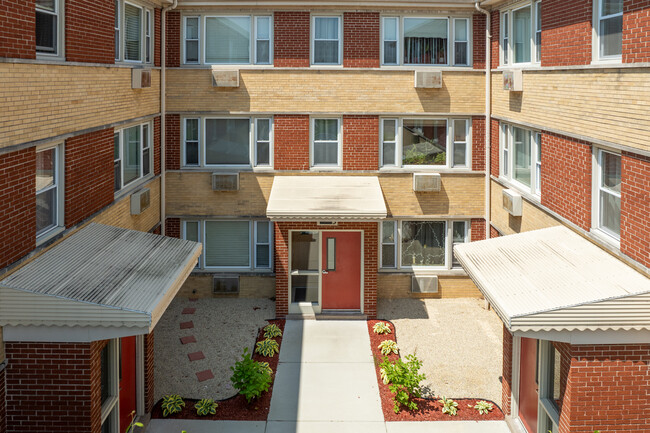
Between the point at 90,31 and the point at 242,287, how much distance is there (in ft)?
29.7

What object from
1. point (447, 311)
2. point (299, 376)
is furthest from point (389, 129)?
point (299, 376)

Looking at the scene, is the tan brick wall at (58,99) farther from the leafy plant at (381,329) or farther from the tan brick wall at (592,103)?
the tan brick wall at (592,103)

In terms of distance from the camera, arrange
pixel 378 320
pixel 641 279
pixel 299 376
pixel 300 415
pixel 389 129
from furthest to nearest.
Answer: pixel 389 129, pixel 378 320, pixel 299 376, pixel 300 415, pixel 641 279

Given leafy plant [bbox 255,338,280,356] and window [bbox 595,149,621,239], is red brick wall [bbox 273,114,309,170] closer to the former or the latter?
leafy plant [bbox 255,338,280,356]

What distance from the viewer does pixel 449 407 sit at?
12086 millimetres

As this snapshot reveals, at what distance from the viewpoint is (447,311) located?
17.7 meters

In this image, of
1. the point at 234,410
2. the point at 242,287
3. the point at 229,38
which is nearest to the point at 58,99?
the point at 234,410

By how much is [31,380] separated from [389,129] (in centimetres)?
1224

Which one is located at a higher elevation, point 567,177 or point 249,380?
point 567,177

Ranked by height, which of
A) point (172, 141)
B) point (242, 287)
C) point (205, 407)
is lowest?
point (205, 407)

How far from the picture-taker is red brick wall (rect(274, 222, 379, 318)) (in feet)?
56.4

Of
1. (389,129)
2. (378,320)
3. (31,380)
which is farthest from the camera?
(389,129)

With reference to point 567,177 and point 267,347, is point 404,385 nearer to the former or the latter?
point 267,347

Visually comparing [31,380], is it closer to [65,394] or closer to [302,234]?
[65,394]
